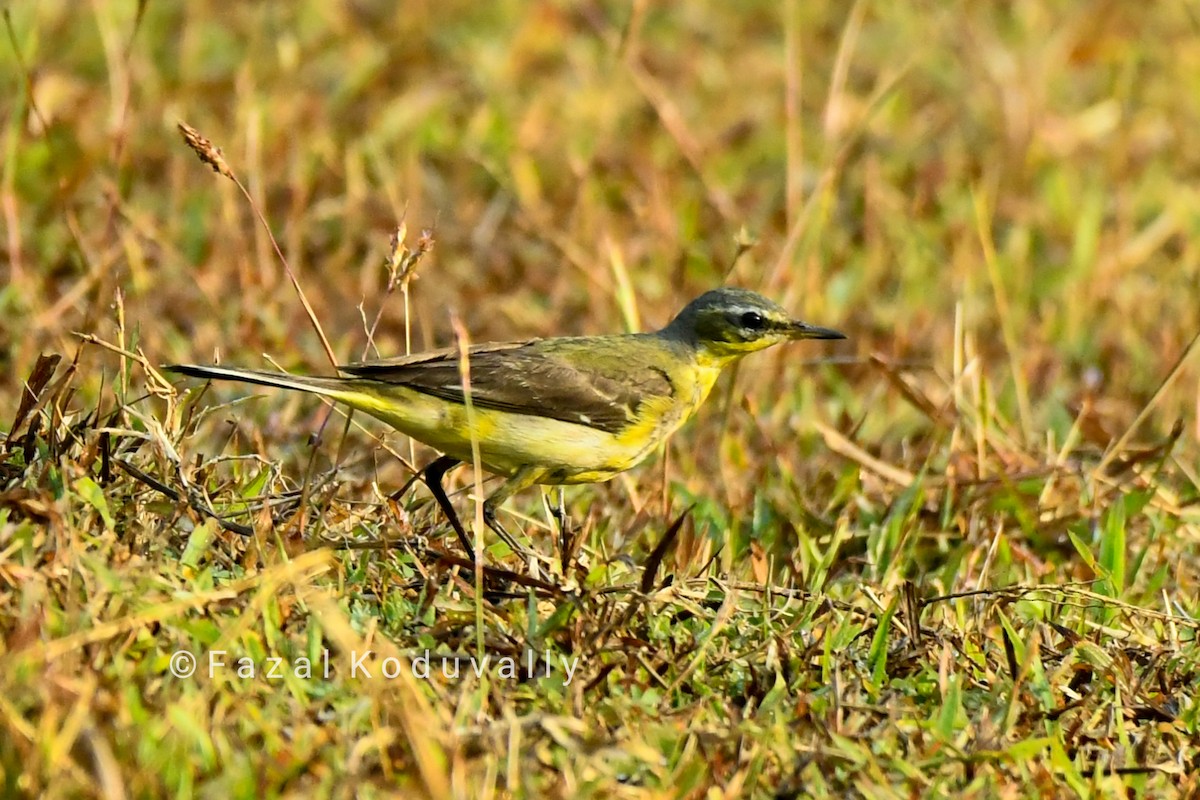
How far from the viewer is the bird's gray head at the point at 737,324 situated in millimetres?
6266

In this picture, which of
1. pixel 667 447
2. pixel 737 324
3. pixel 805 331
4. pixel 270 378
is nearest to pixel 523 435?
pixel 667 447

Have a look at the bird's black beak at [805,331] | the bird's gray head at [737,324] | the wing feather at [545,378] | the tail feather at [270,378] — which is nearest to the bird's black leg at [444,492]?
the wing feather at [545,378]

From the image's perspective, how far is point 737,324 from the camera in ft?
20.6

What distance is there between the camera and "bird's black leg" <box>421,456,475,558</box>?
16.5 feet

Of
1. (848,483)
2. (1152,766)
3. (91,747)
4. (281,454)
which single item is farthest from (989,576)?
(91,747)

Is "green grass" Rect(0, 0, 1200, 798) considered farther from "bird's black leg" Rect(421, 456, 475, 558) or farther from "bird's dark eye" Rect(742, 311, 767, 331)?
"bird's dark eye" Rect(742, 311, 767, 331)

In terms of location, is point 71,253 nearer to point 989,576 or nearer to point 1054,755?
point 989,576

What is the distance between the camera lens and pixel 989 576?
5938mm

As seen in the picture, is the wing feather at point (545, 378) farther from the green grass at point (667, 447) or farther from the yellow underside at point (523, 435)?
the green grass at point (667, 447)

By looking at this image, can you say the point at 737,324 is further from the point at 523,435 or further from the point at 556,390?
the point at 523,435

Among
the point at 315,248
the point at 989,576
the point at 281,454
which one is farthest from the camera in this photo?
the point at 315,248

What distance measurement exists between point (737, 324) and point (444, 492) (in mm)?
1486

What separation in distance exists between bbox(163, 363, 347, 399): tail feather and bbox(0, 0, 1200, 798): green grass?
136mm

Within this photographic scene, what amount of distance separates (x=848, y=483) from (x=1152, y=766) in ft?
7.61
